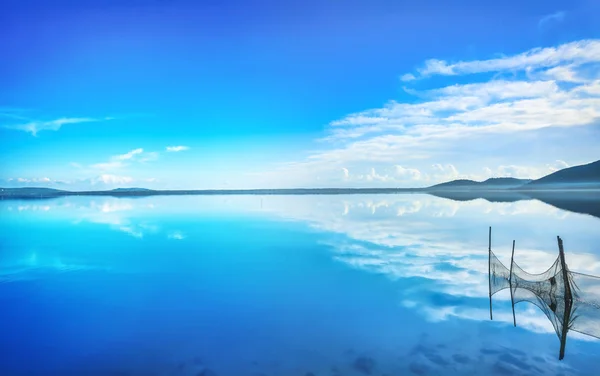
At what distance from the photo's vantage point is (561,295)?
12.4 m

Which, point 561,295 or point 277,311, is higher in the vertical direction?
point 561,295

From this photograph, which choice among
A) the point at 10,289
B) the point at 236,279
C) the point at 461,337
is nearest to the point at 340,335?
the point at 461,337

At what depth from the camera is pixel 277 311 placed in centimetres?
1235

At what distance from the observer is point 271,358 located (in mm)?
8914

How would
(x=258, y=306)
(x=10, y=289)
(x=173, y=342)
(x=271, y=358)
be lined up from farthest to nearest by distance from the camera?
(x=10, y=289) < (x=258, y=306) < (x=173, y=342) < (x=271, y=358)

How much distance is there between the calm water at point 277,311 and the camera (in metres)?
8.75

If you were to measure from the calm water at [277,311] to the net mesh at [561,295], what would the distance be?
1.33 feet

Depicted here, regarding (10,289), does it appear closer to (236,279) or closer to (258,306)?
(236,279)

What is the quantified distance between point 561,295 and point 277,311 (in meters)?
9.50

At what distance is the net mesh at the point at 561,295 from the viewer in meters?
10.8

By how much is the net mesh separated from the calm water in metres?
0.41

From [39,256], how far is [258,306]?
17.9m

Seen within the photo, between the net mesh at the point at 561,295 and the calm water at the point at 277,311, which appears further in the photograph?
the net mesh at the point at 561,295

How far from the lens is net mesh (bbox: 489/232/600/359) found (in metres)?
10.8
